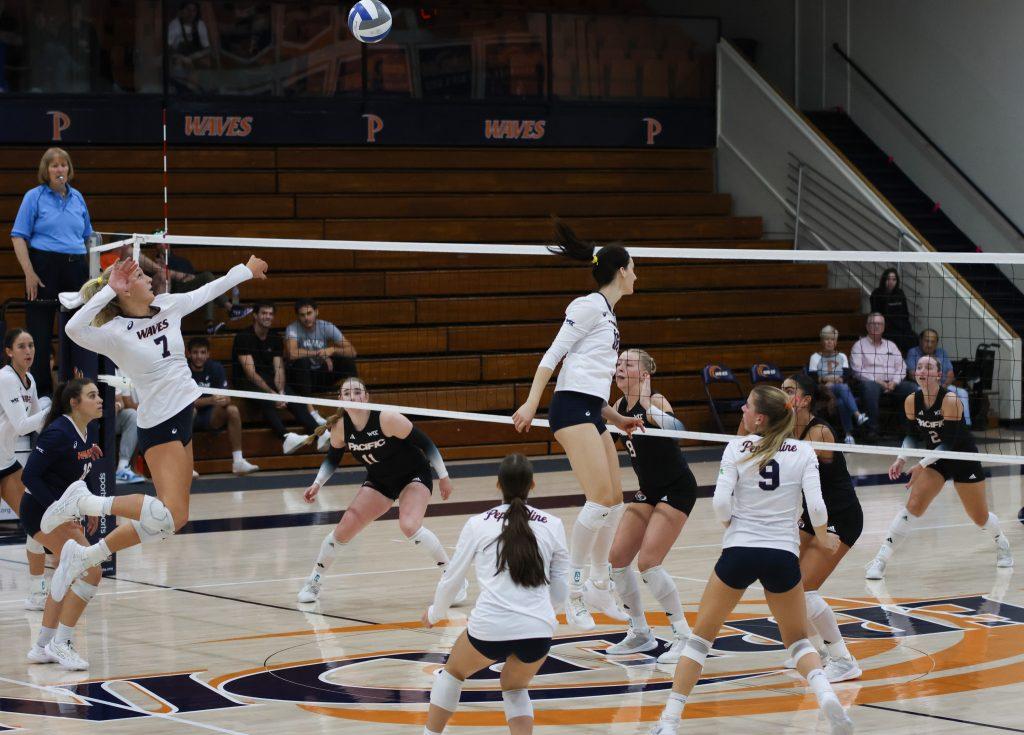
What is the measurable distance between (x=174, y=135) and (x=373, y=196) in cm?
244

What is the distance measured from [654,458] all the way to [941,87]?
46.4 feet

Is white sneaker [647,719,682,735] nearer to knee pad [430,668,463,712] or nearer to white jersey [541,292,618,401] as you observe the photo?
knee pad [430,668,463,712]

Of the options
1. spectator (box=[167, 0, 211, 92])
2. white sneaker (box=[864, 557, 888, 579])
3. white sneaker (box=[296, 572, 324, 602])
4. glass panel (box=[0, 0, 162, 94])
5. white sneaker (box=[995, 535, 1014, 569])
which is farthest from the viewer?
spectator (box=[167, 0, 211, 92])

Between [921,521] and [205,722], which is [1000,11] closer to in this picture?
[921,521]

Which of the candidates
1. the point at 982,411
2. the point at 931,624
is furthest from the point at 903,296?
the point at 931,624

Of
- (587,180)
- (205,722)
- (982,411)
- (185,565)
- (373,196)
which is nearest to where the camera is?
(205,722)

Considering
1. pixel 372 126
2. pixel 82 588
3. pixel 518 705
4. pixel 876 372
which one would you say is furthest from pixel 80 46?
pixel 518 705

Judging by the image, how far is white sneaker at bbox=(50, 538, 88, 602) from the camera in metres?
7.25

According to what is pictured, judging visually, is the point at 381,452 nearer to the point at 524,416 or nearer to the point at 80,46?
the point at 524,416

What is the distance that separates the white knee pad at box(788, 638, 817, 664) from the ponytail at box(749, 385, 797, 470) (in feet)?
2.32

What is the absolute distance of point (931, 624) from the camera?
8172 mm

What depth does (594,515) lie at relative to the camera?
730 cm

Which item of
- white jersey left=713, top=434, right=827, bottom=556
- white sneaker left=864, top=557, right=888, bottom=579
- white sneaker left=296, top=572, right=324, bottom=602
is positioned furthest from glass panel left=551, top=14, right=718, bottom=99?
white jersey left=713, top=434, right=827, bottom=556

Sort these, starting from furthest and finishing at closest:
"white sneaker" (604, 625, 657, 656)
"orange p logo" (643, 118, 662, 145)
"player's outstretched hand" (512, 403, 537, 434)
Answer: "orange p logo" (643, 118, 662, 145)
"white sneaker" (604, 625, 657, 656)
"player's outstretched hand" (512, 403, 537, 434)
